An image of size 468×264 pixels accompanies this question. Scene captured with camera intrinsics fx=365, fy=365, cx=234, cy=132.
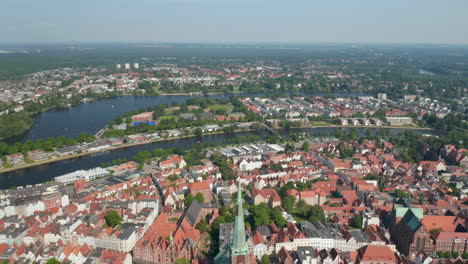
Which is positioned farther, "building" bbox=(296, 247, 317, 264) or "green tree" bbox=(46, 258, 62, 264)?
"building" bbox=(296, 247, 317, 264)

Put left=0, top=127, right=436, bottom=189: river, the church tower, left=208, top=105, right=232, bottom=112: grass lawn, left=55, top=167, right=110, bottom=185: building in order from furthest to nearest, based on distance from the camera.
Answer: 1. left=208, top=105, right=232, bottom=112: grass lawn
2. left=0, top=127, right=436, bottom=189: river
3. left=55, top=167, right=110, bottom=185: building
4. the church tower

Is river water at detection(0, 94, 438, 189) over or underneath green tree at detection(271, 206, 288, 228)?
underneath

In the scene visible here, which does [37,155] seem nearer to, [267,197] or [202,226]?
[202,226]

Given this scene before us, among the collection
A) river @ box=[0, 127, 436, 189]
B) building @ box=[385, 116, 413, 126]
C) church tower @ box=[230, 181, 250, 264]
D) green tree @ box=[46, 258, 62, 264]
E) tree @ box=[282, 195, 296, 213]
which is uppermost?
church tower @ box=[230, 181, 250, 264]

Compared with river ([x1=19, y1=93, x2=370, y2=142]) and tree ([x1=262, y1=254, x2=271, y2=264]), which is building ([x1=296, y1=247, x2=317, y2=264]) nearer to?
tree ([x1=262, y1=254, x2=271, y2=264])

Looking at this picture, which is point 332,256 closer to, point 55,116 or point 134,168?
point 134,168

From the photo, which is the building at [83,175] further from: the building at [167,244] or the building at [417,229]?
the building at [417,229]

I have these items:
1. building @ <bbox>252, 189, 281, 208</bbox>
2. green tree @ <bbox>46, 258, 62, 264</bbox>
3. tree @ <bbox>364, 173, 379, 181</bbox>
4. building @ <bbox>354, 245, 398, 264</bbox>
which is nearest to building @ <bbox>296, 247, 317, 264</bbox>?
building @ <bbox>354, 245, 398, 264</bbox>

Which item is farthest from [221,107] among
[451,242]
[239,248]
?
[239,248]
